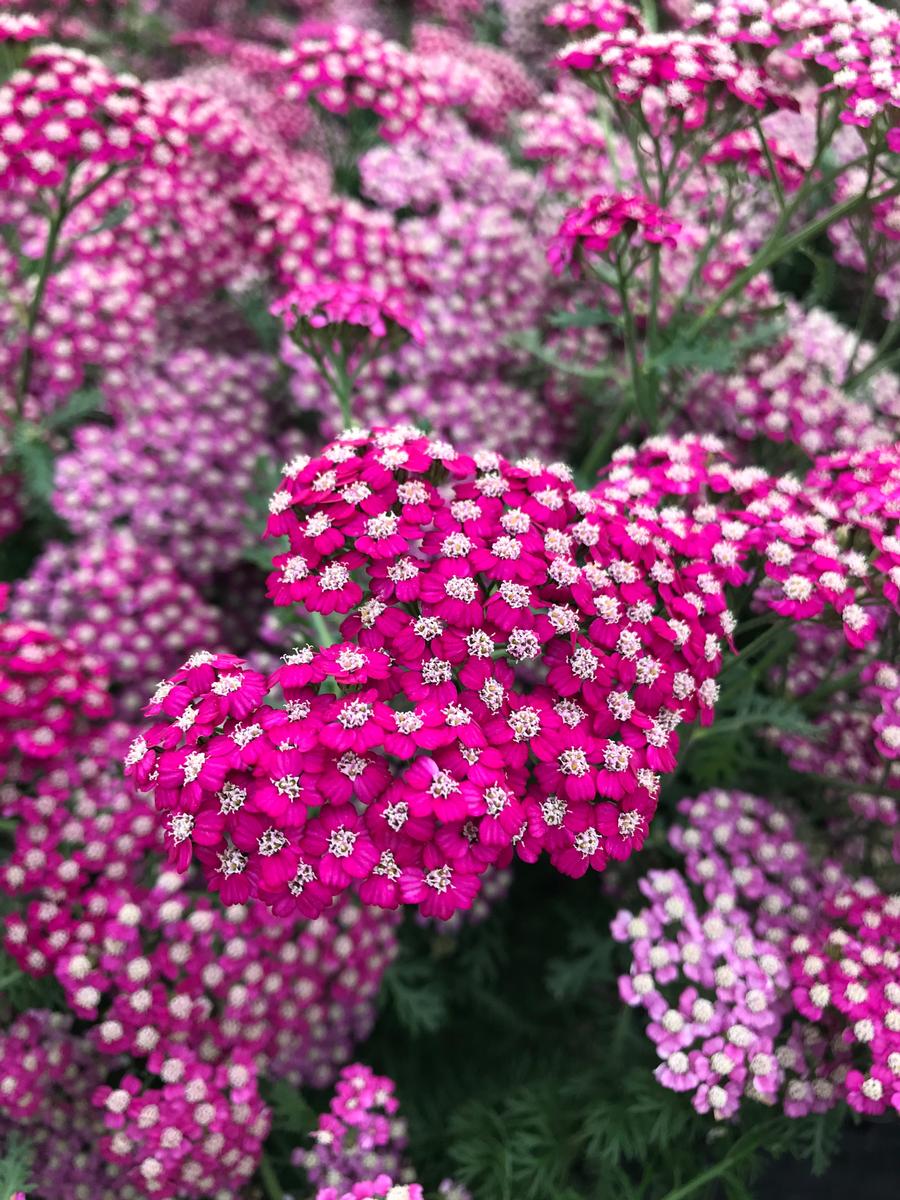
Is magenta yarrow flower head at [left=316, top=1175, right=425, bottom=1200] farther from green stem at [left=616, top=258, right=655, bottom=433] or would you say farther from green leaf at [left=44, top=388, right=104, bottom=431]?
green leaf at [left=44, top=388, right=104, bottom=431]

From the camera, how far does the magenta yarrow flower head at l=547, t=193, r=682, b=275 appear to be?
2.07 meters

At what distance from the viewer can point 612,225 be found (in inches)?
82.5

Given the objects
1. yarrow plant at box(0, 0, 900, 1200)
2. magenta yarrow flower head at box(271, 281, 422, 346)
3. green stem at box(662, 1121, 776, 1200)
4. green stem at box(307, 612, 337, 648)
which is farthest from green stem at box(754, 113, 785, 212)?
green stem at box(662, 1121, 776, 1200)

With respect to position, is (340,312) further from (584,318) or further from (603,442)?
(603,442)

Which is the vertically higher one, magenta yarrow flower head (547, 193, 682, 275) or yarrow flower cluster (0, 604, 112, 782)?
Result: magenta yarrow flower head (547, 193, 682, 275)

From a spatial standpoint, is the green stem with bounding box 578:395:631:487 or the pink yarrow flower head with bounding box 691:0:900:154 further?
the green stem with bounding box 578:395:631:487

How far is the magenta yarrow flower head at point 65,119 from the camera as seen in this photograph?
2.30 metres

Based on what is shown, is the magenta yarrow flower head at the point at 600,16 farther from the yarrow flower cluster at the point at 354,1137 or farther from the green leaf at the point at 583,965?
the yarrow flower cluster at the point at 354,1137

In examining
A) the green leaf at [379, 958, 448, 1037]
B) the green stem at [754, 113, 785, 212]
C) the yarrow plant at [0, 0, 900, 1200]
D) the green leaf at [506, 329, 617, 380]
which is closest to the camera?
the yarrow plant at [0, 0, 900, 1200]

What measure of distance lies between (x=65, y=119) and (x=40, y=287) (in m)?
0.45

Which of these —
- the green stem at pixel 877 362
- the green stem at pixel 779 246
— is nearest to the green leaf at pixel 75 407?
the green stem at pixel 779 246

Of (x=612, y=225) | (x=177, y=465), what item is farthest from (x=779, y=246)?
(x=177, y=465)

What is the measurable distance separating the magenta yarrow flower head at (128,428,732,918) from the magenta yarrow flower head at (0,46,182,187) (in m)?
1.18

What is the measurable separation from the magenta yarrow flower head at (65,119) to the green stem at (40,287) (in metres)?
0.06
